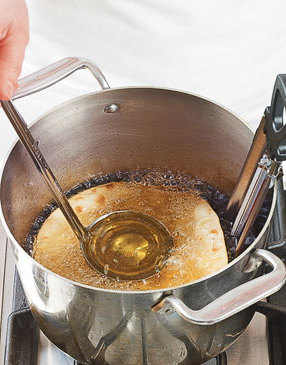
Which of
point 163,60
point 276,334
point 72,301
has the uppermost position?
point 163,60

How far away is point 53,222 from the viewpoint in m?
0.76

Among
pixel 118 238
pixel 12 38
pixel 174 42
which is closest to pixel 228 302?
pixel 118 238

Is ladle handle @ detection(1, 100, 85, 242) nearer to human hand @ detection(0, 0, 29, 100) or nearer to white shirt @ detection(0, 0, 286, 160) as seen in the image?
human hand @ detection(0, 0, 29, 100)

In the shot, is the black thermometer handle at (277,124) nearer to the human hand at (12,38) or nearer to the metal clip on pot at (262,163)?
the metal clip on pot at (262,163)

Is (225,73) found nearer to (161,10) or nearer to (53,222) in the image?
(161,10)

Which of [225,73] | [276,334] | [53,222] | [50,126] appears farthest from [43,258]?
[225,73]

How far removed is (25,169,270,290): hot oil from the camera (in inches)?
26.8

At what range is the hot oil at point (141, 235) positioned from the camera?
681 mm

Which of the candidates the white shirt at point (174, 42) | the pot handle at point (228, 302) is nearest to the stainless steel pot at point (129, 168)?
the pot handle at point (228, 302)

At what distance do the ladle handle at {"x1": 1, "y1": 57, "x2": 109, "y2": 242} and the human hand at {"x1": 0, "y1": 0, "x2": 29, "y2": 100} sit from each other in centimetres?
3

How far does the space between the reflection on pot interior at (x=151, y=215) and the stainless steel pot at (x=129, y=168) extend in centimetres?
2

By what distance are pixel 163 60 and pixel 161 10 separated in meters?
0.09

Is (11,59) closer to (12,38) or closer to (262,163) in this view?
(12,38)

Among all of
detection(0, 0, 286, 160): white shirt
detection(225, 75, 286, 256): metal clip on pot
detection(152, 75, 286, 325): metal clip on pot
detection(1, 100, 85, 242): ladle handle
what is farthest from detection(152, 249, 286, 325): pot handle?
detection(0, 0, 286, 160): white shirt
